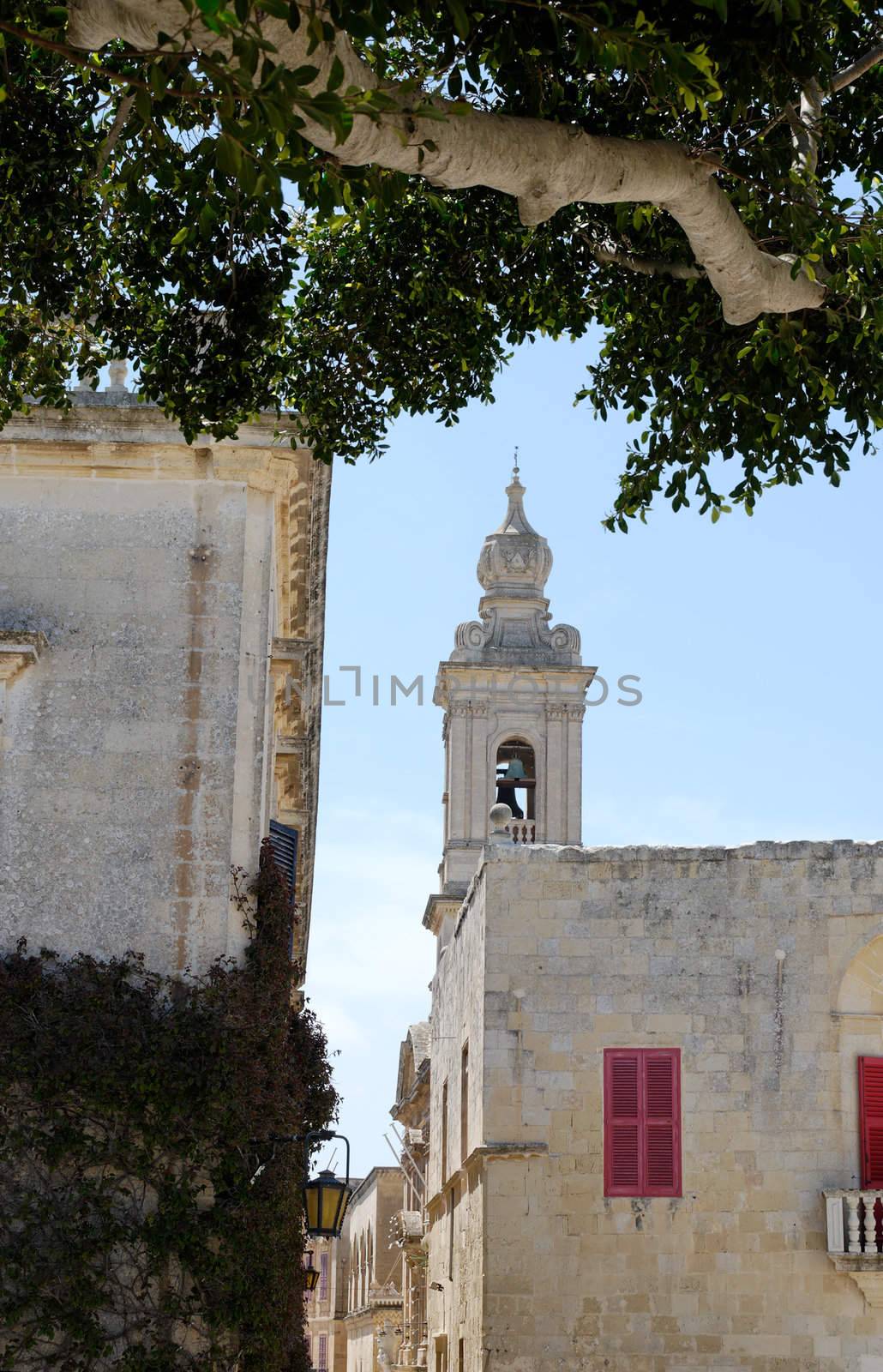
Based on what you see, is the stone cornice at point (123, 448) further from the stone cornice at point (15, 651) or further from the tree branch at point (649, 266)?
the tree branch at point (649, 266)

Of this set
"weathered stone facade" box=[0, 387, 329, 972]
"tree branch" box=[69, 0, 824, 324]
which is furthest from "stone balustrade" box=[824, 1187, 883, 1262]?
"tree branch" box=[69, 0, 824, 324]

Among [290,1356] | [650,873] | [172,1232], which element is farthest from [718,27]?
[650,873]

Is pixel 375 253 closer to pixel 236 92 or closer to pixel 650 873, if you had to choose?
pixel 236 92

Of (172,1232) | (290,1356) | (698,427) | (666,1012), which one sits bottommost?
(290,1356)

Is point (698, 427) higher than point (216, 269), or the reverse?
point (216, 269)

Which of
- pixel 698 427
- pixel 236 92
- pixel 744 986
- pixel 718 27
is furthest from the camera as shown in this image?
pixel 744 986

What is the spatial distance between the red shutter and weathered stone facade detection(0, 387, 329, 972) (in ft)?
23.5

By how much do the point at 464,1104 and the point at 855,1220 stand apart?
4.94 meters

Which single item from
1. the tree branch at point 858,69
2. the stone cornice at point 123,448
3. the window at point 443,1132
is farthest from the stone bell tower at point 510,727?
the tree branch at point 858,69

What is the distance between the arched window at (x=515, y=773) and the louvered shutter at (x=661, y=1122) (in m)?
21.0

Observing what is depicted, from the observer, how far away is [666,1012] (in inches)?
704

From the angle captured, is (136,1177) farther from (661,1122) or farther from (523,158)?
(661,1122)

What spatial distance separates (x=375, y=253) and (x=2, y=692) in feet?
13.6

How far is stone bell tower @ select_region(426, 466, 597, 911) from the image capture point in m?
38.0
